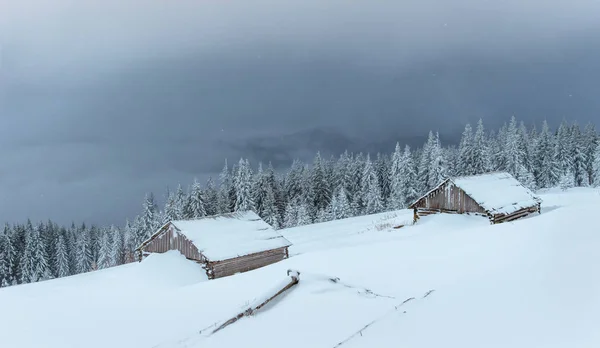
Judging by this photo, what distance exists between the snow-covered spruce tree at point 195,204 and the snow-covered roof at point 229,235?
125 ft

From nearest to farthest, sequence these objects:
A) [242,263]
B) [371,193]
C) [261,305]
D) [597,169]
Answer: [261,305], [242,263], [597,169], [371,193]

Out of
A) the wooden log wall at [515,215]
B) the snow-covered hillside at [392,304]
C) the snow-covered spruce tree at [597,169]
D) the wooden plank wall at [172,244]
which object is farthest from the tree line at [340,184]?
the snow-covered hillside at [392,304]

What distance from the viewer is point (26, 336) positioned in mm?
12141

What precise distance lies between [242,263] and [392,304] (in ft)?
61.6

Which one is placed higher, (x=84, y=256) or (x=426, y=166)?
(x=426, y=166)

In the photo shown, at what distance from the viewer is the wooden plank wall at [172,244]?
2504cm

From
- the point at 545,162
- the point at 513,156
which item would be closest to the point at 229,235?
the point at 513,156

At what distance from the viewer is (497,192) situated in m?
31.2

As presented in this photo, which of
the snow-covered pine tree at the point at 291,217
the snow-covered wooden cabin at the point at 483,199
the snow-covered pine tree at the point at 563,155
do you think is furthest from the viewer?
the snow-covered pine tree at the point at 563,155

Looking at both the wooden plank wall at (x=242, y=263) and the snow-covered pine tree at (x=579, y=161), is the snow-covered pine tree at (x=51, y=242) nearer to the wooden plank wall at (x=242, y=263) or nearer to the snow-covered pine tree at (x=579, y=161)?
the wooden plank wall at (x=242, y=263)

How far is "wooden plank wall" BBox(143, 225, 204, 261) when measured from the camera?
25.0 metres

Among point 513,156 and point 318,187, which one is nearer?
point 513,156

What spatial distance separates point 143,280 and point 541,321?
71.4 feet

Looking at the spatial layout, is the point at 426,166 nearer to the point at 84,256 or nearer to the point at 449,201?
the point at 449,201
